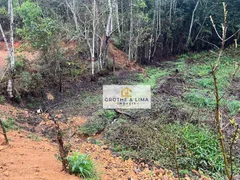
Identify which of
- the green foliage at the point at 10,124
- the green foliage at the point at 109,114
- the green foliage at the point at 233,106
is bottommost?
the green foliage at the point at 109,114

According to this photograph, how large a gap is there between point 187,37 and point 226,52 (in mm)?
3066

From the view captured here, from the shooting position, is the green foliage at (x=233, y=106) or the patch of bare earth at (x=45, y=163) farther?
the green foliage at (x=233, y=106)

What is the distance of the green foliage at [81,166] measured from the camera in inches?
131

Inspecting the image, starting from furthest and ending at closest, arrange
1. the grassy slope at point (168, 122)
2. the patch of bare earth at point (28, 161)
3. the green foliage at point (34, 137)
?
the green foliage at point (34, 137) → the grassy slope at point (168, 122) → the patch of bare earth at point (28, 161)

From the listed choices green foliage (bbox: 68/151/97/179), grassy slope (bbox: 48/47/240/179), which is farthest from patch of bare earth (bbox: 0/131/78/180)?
grassy slope (bbox: 48/47/240/179)

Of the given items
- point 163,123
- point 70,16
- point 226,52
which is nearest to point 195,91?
point 163,123

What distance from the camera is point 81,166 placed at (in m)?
3.38

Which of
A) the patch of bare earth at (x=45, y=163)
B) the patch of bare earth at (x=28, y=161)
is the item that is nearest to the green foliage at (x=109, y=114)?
the patch of bare earth at (x=45, y=163)

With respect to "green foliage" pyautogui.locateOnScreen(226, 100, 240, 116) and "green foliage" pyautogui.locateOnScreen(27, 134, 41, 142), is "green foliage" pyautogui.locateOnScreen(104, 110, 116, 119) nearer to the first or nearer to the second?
"green foliage" pyautogui.locateOnScreen(27, 134, 41, 142)

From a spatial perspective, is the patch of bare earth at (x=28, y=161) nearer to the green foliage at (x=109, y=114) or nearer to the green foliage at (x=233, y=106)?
the green foliage at (x=109, y=114)

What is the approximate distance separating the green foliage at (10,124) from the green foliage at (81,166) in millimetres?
2511

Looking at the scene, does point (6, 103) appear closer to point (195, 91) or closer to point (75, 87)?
point (75, 87)

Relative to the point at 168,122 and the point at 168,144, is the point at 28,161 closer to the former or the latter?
the point at 168,144

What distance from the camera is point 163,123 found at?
19.5 ft
